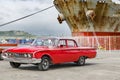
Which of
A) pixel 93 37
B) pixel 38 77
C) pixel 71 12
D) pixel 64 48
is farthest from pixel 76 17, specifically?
pixel 38 77

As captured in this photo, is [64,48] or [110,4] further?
[110,4]

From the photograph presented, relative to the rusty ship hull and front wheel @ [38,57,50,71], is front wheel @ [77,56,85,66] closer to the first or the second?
front wheel @ [38,57,50,71]

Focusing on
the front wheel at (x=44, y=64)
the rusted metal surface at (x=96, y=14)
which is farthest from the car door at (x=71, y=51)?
the rusted metal surface at (x=96, y=14)

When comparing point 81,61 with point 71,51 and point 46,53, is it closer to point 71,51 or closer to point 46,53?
point 71,51

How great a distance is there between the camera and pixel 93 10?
32312 mm

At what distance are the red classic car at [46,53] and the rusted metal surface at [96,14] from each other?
17.6m

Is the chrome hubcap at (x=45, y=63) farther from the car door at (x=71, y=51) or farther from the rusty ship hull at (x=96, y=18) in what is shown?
the rusty ship hull at (x=96, y=18)

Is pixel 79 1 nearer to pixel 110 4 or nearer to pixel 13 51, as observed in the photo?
pixel 110 4

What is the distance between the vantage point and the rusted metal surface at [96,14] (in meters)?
32.5

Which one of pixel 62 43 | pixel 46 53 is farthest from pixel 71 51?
pixel 46 53

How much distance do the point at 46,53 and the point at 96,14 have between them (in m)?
20.6

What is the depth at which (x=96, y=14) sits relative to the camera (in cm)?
3238

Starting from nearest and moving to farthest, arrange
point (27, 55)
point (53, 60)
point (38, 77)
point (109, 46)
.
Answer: point (38, 77) → point (27, 55) → point (53, 60) → point (109, 46)

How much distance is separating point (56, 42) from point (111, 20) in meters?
20.4
